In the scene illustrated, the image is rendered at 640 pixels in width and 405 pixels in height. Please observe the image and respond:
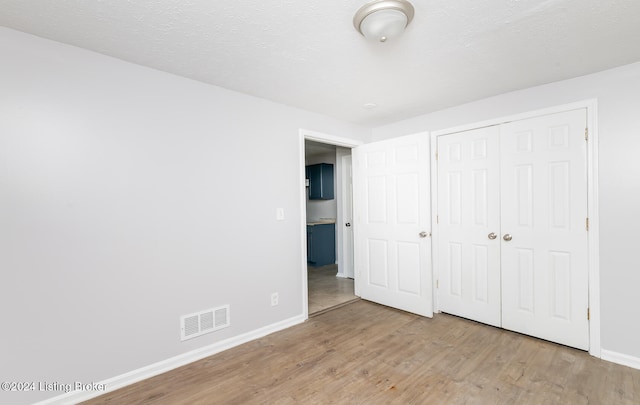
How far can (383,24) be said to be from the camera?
1.62 m

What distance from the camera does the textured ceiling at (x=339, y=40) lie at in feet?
5.15

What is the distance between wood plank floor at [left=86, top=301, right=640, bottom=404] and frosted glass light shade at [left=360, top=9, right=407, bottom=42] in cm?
234

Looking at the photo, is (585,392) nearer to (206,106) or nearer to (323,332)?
(323,332)

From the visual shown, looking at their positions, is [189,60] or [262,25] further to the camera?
[189,60]

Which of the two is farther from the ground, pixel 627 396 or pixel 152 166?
pixel 152 166

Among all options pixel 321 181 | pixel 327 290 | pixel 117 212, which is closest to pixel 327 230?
pixel 321 181

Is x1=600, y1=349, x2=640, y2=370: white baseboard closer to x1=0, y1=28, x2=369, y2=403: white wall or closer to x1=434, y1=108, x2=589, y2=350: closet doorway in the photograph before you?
x1=434, y1=108, x2=589, y2=350: closet doorway

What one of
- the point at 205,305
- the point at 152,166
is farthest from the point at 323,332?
the point at 152,166

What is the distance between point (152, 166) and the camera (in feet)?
7.32

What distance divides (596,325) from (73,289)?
4046 millimetres

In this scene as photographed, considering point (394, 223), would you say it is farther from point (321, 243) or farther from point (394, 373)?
point (321, 243)

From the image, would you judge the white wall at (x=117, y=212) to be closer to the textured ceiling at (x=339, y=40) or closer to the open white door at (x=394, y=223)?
the textured ceiling at (x=339, y=40)

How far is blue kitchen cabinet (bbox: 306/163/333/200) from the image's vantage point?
19.6 feet

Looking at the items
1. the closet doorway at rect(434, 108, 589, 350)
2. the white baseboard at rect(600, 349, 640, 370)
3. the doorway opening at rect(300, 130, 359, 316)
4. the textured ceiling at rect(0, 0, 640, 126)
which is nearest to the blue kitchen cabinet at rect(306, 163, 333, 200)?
the doorway opening at rect(300, 130, 359, 316)
